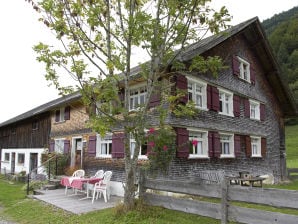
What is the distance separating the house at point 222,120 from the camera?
37.0ft

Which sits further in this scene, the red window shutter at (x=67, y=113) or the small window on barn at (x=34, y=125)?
the small window on barn at (x=34, y=125)

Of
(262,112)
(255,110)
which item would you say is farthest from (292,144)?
(255,110)

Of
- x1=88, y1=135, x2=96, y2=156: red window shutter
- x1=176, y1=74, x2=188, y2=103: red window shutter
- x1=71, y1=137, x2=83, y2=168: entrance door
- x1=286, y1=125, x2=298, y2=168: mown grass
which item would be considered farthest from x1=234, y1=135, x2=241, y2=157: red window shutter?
x1=286, y1=125, x2=298, y2=168: mown grass

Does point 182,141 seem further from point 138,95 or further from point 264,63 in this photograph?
point 264,63

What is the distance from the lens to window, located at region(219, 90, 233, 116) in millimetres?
13609

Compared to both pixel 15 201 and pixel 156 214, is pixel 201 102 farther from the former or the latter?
pixel 15 201

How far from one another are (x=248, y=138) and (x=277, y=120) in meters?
5.66

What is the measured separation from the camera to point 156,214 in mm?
6891

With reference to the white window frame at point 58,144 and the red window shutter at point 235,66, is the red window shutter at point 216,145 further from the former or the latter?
the white window frame at point 58,144

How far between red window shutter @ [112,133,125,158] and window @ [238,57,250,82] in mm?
7789

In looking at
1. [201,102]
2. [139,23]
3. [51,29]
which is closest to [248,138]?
[201,102]

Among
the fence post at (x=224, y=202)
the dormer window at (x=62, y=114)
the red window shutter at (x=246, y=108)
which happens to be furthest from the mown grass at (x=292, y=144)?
the fence post at (x=224, y=202)

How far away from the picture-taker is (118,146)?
11836mm

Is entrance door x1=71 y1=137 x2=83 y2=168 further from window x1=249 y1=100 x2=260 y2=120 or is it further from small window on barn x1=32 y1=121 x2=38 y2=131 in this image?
window x1=249 y1=100 x2=260 y2=120
